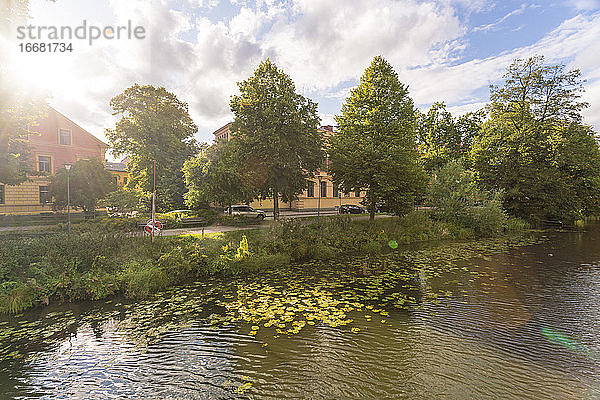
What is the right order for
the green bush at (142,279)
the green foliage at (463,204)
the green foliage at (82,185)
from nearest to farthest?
1. the green bush at (142,279)
2. the green foliage at (463,204)
3. the green foliage at (82,185)

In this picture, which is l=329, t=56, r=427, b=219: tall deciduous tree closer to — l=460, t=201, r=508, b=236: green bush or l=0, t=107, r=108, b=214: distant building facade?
l=460, t=201, r=508, b=236: green bush

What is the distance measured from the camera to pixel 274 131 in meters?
23.0

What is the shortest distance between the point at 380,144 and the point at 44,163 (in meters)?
41.4

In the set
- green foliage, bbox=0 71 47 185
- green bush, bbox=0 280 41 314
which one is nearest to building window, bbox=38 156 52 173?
green foliage, bbox=0 71 47 185

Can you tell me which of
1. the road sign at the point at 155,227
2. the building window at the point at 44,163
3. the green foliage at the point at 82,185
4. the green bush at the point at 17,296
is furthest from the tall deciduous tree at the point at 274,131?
the building window at the point at 44,163

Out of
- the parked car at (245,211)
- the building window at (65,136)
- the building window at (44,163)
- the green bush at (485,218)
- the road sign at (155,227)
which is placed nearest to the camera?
the road sign at (155,227)

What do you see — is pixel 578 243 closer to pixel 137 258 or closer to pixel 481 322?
pixel 481 322

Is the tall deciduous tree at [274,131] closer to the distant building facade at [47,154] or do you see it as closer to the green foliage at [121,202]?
the green foliage at [121,202]

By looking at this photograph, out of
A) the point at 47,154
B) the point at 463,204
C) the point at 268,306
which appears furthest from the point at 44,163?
the point at 463,204

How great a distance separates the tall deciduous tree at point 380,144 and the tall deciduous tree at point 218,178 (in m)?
7.56

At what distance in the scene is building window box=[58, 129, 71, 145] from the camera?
131ft

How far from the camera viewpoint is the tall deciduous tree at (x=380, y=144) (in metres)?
23.2

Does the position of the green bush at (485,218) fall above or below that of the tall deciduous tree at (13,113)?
below

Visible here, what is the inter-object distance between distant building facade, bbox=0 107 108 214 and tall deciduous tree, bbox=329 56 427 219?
1089 inches
